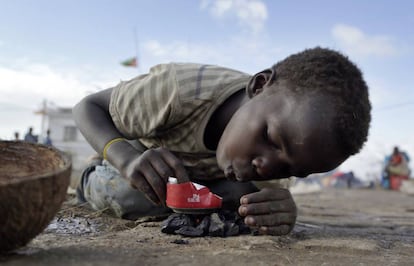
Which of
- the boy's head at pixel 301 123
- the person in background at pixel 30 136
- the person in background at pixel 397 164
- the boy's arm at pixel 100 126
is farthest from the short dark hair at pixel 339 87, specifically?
the person in background at pixel 397 164

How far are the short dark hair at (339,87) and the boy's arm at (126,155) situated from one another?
1.88ft

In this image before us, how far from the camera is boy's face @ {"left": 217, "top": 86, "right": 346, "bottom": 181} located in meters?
1.50

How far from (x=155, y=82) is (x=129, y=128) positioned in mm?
262

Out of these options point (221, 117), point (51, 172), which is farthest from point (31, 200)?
point (221, 117)

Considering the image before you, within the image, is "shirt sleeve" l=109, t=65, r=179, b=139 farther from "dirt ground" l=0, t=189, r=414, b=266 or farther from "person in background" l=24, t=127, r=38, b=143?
"person in background" l=24, t=127, r=38, b=143

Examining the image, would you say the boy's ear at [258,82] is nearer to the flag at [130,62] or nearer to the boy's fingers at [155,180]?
the boy's fingers at [155,180]

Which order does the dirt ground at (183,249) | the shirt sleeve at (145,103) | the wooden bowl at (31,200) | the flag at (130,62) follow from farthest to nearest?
the flag at (130,62) < the shirt sleeve at (145,103) < the dirt ground at (183,249) < the wooden bowl at (31,200)

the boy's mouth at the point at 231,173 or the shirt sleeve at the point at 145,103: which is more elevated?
the shirt sleeve at the point at 145,103

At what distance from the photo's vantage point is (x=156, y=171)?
1.61m

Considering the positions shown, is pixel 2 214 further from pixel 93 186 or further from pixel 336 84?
pixel 93 186

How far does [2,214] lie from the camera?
1068 millimetres

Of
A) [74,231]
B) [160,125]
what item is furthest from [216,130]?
[74,231]

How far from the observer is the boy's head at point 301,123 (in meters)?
1.51

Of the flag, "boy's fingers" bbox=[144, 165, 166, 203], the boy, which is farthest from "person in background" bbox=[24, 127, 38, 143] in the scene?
"boy's fingers" bbox=[144, 165, 166, 203]
